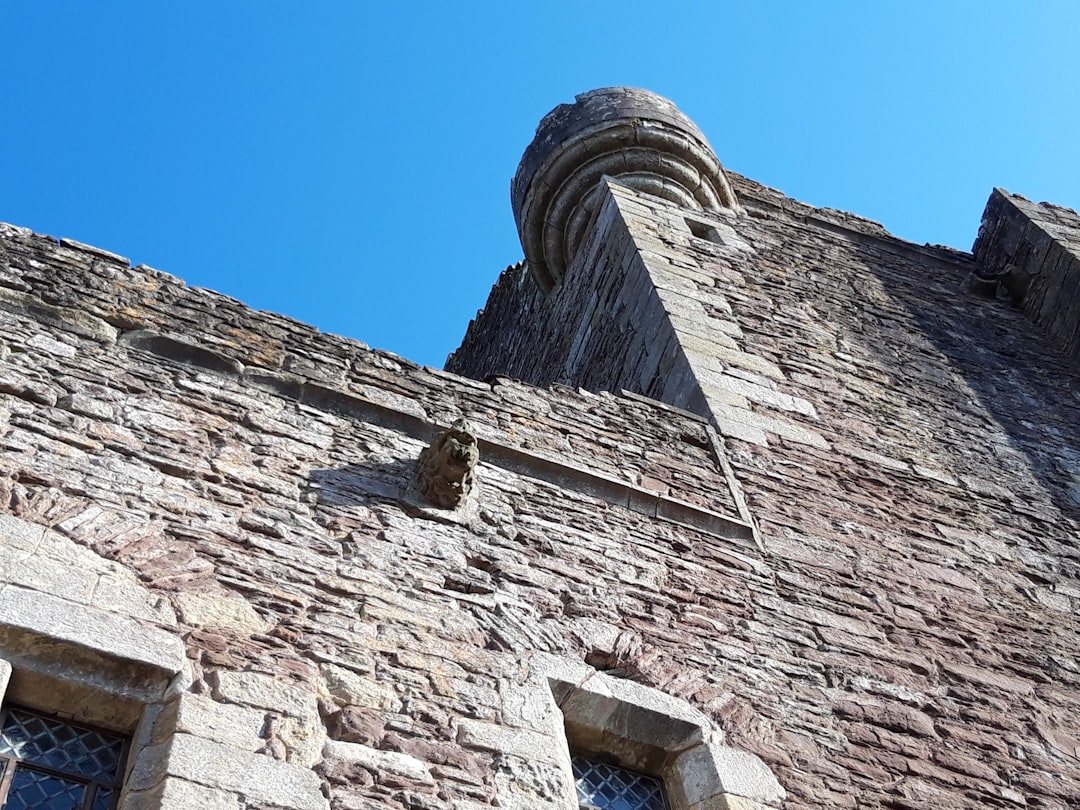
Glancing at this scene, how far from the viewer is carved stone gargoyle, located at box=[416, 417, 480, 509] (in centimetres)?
479

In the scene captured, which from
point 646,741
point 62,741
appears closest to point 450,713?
point 646,741

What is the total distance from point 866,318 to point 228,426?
4.99 meters

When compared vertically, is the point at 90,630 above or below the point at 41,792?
above

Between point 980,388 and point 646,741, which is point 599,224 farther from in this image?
point 646,741

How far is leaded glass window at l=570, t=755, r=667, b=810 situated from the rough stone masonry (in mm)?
48

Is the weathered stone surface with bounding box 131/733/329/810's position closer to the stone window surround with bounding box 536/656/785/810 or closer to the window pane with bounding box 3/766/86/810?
the window pane with bounding box 3/766/86/810

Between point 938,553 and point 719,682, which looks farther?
point 938,553

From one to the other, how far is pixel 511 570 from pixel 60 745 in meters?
1.62

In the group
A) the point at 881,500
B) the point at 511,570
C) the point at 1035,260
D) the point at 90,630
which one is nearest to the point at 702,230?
the point at 1035,260

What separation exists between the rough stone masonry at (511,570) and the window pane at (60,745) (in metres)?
0.05

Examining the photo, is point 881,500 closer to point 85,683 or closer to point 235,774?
point 235,774

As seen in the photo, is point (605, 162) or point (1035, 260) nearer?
point (605, 162)

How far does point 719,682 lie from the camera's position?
14.9ft

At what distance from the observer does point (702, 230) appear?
9.10 m
